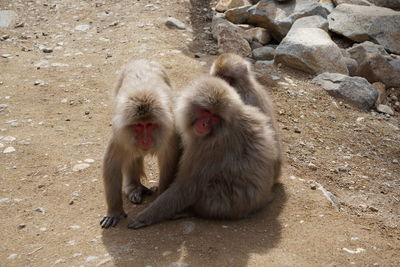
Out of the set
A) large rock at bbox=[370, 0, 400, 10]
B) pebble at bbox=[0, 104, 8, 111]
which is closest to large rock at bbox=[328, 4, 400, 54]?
large rock at bbox=[370, 0, 400, 10]

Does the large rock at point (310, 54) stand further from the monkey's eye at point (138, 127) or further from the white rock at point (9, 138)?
the monkey's eye at point (138, 127)

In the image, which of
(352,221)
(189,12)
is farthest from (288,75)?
(352,221)

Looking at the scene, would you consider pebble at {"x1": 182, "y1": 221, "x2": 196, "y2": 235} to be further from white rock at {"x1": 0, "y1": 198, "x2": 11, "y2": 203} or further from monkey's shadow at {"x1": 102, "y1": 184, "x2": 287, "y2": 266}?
white rock at {"x1": 0, "y1": 198, "x2": 11, "y2": 203}

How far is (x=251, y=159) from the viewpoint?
4402mm

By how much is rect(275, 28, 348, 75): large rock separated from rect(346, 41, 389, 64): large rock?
71cm

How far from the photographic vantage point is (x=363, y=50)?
8.37 m

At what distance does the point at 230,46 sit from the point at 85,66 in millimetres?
2232

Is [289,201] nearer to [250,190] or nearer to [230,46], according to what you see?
[250,190]

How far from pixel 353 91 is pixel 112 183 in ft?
13.7

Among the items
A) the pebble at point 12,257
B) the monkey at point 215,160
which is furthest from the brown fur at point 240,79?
the pebble at point 12,257

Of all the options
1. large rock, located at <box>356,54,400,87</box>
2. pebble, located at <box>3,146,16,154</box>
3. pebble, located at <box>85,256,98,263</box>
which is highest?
pebble, located at <box>85,256,98,263</box>

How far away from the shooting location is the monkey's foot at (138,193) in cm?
486

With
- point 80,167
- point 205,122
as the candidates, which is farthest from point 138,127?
point 80,167

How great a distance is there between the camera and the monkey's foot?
4859 millimetres
